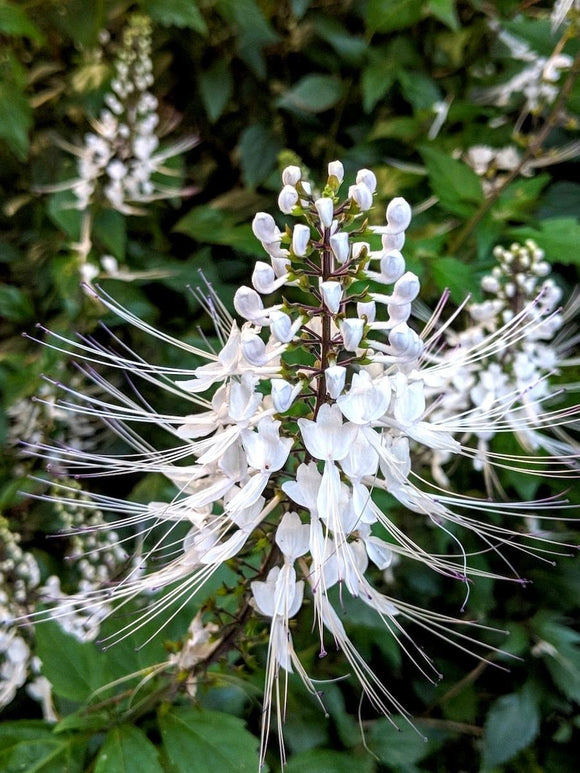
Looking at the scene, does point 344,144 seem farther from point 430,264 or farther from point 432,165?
point 430,264

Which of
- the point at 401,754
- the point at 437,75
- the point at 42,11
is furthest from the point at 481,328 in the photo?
the point at 42,11

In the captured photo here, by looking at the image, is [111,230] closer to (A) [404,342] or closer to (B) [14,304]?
(B) [14,304]

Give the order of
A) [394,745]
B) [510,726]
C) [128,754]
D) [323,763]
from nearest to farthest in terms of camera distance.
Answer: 1. [128,754]
2. [323,763]
3. [394,745]
4. [510,726]

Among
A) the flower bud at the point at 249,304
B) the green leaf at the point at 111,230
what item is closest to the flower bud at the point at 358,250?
the flower bud at the point at 249,304

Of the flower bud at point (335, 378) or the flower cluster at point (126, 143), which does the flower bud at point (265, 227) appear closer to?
the flower bud at point (335, 378)

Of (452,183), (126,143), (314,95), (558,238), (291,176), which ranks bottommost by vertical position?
(291,176)

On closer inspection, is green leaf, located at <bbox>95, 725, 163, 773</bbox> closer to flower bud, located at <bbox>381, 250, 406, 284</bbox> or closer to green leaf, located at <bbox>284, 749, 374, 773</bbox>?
green leaf, located at <bbox>284, 749, 374, 773</bbox>

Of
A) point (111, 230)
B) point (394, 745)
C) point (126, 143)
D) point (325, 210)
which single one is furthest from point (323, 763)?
point (126, 143)

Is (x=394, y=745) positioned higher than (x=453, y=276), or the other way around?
(x=453, y=276)

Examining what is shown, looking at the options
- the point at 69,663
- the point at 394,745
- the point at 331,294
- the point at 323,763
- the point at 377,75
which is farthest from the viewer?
the point at 377,75
